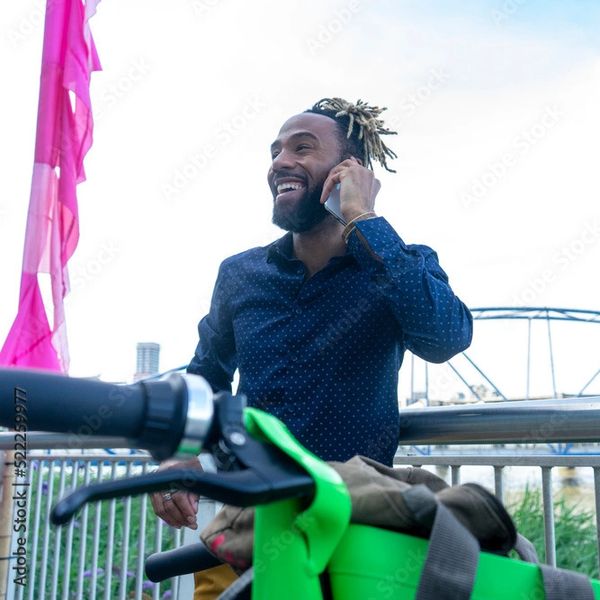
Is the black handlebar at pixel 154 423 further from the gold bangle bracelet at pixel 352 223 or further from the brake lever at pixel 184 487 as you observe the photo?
the gold bangle bracelet at pixel 352 223

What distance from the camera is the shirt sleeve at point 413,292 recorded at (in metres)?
1.55

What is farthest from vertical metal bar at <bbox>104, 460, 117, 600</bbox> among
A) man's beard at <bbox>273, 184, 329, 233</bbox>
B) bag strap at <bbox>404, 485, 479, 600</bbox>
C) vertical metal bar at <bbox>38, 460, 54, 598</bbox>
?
bag strap at <bbox>404, 485, 479, 600</bbox>

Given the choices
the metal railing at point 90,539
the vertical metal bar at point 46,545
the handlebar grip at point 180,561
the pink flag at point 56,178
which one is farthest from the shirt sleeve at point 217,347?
the pink flag at point 56,178

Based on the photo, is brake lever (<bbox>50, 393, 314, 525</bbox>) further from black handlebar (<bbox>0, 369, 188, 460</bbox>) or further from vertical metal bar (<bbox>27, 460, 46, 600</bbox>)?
vertical metal bar (<bbox>27, 460, 46, 600</bbox>)

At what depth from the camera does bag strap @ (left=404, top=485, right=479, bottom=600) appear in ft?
2.12

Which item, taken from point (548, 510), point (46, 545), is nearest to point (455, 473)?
point (548, 510)

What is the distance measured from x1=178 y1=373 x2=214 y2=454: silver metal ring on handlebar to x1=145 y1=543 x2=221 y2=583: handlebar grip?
397 mm

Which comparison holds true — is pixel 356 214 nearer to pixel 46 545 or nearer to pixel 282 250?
pixel 282 250

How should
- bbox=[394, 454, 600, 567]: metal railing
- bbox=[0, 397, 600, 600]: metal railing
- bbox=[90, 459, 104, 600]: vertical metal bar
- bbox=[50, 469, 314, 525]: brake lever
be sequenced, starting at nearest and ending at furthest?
bbox=[50, 469, 314, 525]: brake lever < bbox=[0, 397, 600, 600]: metal railing < bbox=[394, 454, 600, 567]: metal railing < bbox=[90, 459, 104, 600]: vertical metal bar

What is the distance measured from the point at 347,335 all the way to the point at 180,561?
89 cm

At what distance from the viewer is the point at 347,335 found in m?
1.72

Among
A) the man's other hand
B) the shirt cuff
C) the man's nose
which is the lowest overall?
the man's other hand

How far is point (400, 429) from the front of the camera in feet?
5.53

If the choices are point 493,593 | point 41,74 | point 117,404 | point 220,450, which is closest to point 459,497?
point 493,593
